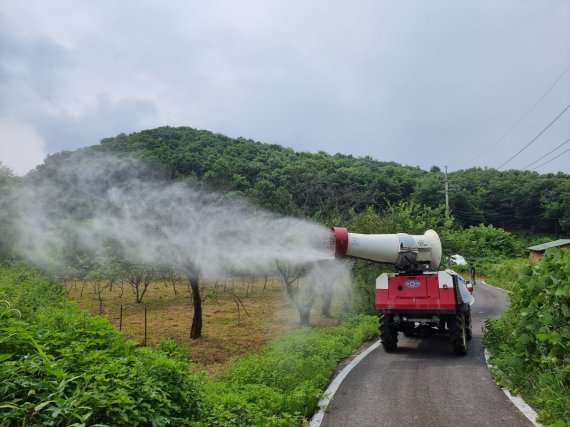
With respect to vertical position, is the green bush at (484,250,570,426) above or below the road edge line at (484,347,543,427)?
above

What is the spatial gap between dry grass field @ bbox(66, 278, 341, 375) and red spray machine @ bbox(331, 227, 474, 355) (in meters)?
4.76

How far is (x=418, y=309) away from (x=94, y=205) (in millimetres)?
15359

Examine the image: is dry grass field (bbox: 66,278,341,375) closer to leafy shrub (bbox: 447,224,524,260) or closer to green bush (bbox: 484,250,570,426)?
green bush (bbox: 484,250,570,426)

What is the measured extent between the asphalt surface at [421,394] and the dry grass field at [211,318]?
4674 mm

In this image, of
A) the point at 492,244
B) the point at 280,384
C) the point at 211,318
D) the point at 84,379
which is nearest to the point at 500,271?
the point at 492,244

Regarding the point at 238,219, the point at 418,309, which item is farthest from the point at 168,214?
the point at 418,309

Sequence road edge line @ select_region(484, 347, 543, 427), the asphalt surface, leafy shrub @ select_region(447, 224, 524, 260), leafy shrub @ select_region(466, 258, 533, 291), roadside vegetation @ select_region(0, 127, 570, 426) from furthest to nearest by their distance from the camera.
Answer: leafy shrub @ select_region(447, 224, 524, 260)
leafy shrub @ select_region(466, 258, 533, 291)
the asphalt surface
road edge line @ select_region(484, 347, 543, 427)
roadside vegetation @ select_region(0, 127, 570, 426)

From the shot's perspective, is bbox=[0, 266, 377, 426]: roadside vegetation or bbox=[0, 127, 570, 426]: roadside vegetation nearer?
bbox=[0, 266, 377, 426]: roadside vegetation

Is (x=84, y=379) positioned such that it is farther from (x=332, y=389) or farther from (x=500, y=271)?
(x=500, y=271)

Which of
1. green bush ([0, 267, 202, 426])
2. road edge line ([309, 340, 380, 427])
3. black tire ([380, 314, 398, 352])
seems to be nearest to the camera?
green bush ([0, 267, 202, 426])

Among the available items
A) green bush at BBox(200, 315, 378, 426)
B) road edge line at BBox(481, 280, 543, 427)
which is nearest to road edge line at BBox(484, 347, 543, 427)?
road edge line at BBox(481, 280, 543, 427)

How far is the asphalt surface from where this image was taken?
638cm

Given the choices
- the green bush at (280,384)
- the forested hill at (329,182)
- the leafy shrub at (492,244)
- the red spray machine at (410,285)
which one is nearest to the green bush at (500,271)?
the leafy shrub at (492,244)

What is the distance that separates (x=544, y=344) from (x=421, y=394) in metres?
2.25
